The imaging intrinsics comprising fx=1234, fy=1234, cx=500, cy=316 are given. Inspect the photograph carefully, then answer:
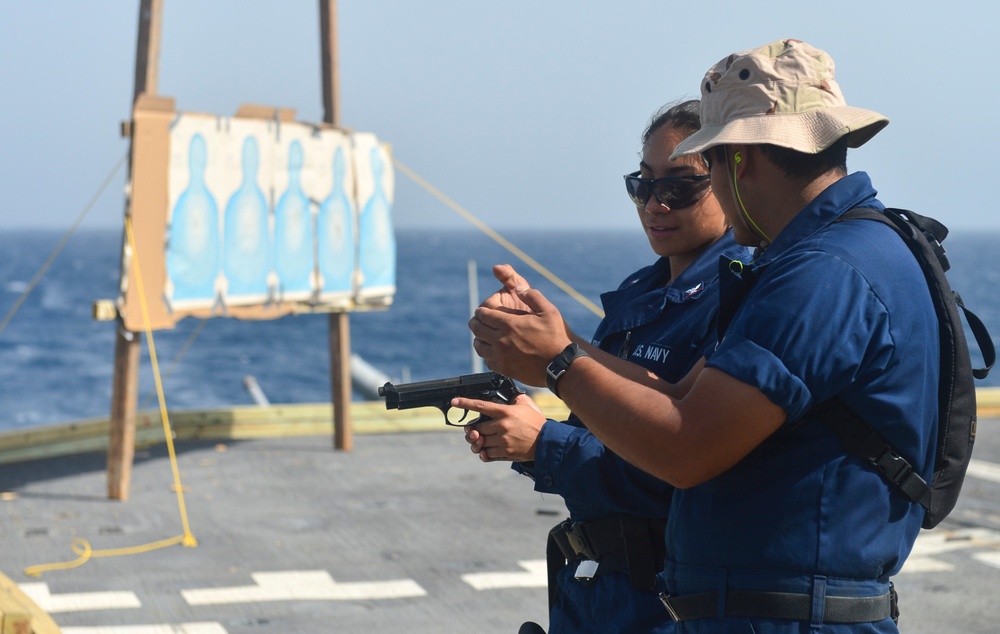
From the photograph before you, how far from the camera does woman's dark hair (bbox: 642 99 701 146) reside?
9.68ft

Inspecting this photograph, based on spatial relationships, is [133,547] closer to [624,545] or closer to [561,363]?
[624,545]

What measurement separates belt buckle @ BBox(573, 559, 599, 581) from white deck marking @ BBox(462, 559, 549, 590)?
3267 mm

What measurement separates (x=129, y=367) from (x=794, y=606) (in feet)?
21.5

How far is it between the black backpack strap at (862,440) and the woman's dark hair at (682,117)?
104cm

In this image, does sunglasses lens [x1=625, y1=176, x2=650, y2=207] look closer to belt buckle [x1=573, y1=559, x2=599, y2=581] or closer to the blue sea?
belt buckle [x1=573, y1=559, x2=599, y2=581]

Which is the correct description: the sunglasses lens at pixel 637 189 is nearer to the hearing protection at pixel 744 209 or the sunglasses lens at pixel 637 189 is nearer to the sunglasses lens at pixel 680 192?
the sunglasses lens at pixel 680 192

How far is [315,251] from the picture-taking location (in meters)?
9.37

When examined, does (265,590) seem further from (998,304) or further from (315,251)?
(998,304)

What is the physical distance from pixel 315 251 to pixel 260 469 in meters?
1.70

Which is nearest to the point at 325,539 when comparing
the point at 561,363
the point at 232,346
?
the point at 561,363

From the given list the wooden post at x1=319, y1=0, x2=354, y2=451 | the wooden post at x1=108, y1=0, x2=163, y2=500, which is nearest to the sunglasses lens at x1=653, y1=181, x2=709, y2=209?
the wooden post at x1=108, y1=0, x2=163, y2=500

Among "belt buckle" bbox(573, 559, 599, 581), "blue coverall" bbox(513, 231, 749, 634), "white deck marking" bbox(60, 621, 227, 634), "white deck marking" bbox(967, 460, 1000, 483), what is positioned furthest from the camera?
"white deck marking" bbox(967, 460, 1000, 483)

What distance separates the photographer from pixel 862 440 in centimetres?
209

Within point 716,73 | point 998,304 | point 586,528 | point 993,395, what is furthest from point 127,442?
point 998,304
